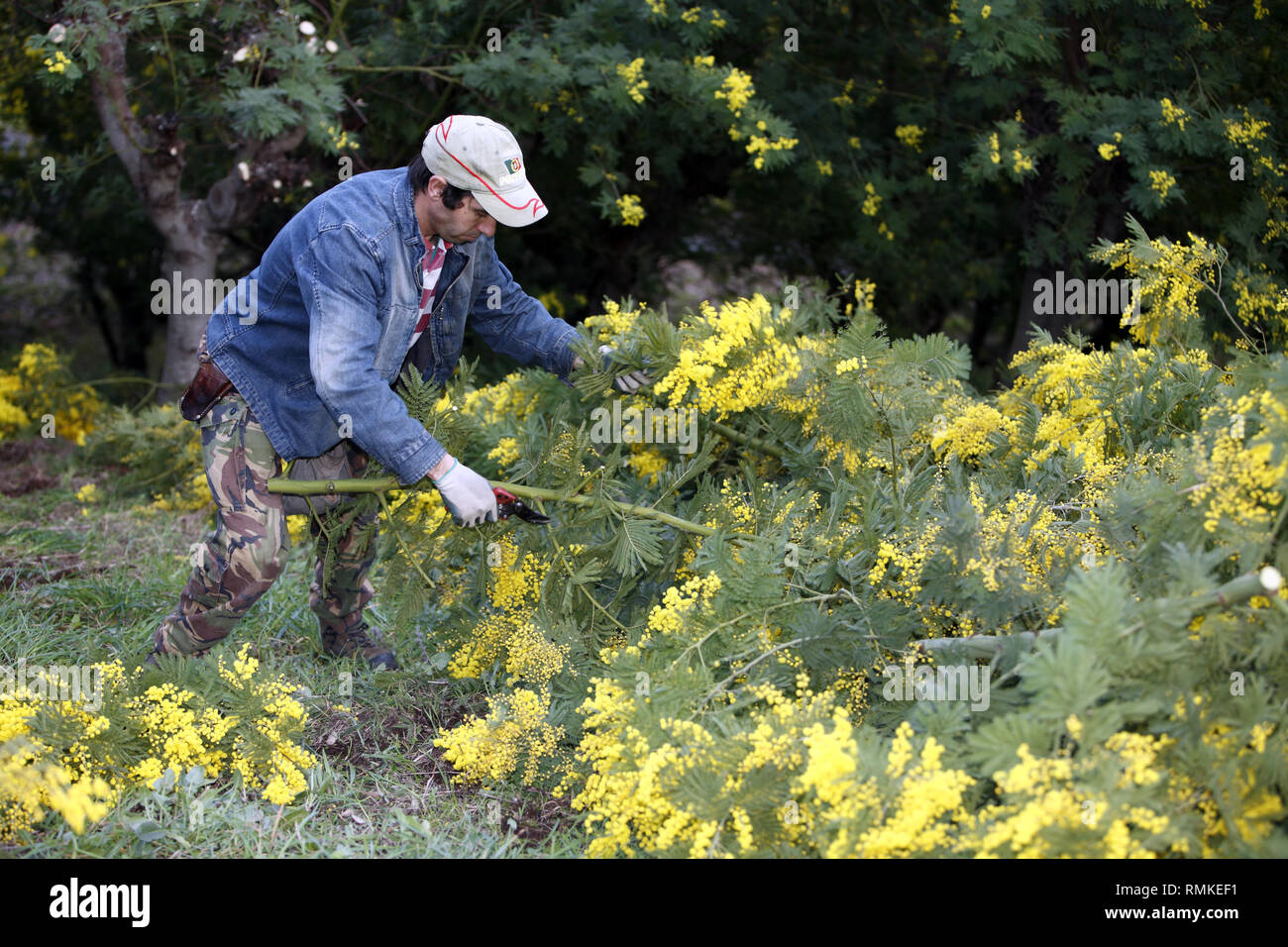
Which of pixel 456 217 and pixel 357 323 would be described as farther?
pixel 456 217

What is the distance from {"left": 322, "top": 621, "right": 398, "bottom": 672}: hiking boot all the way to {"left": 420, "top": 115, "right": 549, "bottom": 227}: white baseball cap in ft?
5.61

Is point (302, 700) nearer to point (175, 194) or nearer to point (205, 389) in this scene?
point (205, 389)

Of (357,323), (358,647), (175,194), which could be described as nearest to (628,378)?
(357,323)

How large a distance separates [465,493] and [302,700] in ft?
3.72

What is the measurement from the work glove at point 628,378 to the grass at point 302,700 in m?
1.15

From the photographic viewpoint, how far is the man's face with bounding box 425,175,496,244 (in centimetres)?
288

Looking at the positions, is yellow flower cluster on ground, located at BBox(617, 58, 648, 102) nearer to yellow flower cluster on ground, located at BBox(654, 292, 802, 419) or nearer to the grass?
yellow flower cluster on ground, located at BBox(654, 292, 802, 419)

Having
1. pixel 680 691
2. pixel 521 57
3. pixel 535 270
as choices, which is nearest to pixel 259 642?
pixel 680 691

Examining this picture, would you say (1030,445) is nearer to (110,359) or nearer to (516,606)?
(516,606)

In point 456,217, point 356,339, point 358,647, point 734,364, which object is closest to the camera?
point 356,339

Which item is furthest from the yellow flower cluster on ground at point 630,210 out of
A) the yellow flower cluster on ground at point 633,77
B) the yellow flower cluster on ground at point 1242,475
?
the yellow flower cluster on ground at point 1242,475

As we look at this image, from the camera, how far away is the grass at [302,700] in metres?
2.64

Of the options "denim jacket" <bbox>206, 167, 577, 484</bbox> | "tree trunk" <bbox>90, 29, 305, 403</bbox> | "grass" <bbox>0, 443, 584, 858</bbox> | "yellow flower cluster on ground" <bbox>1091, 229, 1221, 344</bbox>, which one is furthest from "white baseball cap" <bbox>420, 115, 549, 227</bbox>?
"tree trunk" <bbox>90, 29, 305, 403</bbox>

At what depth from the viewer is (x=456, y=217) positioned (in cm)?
290
